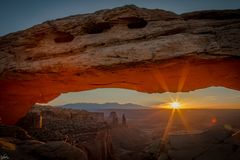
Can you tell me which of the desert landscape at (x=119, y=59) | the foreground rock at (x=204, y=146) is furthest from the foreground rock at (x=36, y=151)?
the foreground rock at (x=204, y=146)

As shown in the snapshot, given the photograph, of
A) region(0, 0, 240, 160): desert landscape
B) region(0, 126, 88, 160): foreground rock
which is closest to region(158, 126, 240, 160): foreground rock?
region(0, 0, 240, 160): desert landscape

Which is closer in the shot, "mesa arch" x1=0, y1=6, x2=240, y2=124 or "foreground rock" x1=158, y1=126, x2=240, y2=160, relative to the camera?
"mesa arch" x1=0, y1=6, x2=240, y2=124

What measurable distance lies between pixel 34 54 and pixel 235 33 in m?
8.95

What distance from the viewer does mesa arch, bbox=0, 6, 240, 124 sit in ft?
28.8

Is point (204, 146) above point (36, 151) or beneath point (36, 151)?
above

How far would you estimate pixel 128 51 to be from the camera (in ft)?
30.1

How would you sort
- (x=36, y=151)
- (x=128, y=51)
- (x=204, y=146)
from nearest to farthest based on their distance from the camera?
(x=36, y=151), (x=128, y=51), (x=204, y=146)

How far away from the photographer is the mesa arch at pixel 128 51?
28.8 feet

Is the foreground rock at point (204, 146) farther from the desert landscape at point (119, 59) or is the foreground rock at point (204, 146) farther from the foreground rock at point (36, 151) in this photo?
the foreground rock at point (36, 151)

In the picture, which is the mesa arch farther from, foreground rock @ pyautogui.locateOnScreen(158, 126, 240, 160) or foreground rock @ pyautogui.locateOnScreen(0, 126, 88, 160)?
foreground rock @ pyautogui.locateOnScreen(158, 126, 240, 160)

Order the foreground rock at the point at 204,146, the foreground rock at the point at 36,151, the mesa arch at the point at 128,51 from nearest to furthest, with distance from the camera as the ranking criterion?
1. the foreground rock at the point at 36,151
2. the mesa arch at the point at 128,51
3. the foreground rock at the point at 204,146

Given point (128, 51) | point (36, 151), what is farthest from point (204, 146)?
point (36, 151)

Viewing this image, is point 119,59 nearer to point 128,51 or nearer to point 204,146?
point 128,51

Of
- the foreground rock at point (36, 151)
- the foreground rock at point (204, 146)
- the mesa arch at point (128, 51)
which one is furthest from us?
the foreground rock at point (204, 146)
